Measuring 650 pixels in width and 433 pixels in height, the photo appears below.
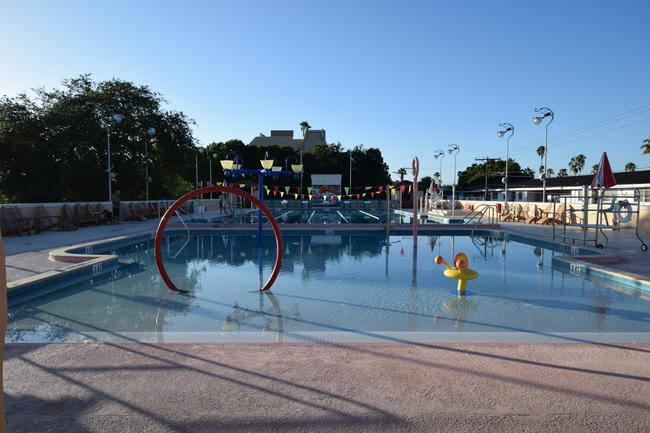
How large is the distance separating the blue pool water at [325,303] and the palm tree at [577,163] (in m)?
91.9

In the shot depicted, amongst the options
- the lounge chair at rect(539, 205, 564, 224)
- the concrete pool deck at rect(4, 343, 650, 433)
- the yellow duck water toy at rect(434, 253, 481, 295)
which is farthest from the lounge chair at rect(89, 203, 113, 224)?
the lounge chair at rect(539, 205, 564, 224)

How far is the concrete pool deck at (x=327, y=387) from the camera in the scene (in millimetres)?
2668

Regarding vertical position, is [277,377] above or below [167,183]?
below

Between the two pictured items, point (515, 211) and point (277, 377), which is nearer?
point (277, 377)

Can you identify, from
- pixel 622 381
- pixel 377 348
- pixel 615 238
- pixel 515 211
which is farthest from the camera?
pixel 515 211

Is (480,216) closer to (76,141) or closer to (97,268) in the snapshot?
(97,268)

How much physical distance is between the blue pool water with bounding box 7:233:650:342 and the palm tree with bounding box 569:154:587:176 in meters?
91.9

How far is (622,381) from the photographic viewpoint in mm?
3229

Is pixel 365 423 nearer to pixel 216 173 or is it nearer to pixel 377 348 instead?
pixel 377 348

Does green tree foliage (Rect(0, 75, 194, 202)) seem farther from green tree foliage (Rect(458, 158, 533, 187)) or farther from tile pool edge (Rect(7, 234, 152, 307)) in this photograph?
green tree foliage (Rect(458, 158, 533, 187))

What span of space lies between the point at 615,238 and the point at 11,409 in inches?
651

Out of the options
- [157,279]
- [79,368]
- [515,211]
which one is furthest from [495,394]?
[515,211]

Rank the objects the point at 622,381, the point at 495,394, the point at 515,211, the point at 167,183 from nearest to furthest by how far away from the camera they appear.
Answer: the point at 495,394 → the point at 622,381 → the point at 515,211 → the point at 167,183

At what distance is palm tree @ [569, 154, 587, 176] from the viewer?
282 ft
